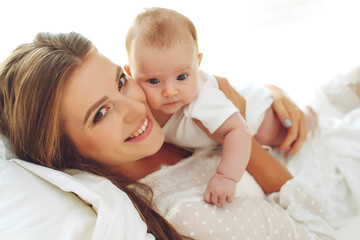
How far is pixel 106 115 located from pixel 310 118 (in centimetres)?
100

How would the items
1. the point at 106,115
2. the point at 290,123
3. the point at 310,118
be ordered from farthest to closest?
the point at 310,118, the point at 290,123, the point at 106,115

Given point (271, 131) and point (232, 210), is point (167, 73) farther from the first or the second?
point (271, 131)

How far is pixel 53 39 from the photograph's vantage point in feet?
3.19

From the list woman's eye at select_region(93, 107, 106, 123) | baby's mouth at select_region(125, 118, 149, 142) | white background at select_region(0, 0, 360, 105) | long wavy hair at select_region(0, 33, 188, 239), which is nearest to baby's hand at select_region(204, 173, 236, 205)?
long wavy hair at select_region(0, 33, 188, 239)

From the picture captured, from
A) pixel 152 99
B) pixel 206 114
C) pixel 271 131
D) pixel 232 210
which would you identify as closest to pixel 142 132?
pixel 152 99

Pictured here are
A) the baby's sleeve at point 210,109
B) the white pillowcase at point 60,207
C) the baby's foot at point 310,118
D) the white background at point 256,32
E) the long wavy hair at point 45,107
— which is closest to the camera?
the white pillowcase at point 60,207

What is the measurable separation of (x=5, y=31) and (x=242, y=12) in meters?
1.47

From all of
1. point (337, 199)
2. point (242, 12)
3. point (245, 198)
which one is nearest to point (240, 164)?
point (245, 198)

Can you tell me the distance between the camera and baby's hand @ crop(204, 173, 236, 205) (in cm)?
101

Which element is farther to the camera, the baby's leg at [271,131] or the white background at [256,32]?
the white background at [256,32]

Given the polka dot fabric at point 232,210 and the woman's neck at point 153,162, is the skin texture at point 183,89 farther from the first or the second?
the woman's neck at point 153,162

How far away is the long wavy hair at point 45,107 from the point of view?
0.89m

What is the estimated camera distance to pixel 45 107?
2.93ft

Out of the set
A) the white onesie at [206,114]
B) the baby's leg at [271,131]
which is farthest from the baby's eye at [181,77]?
the baby's leg at [271,131]
